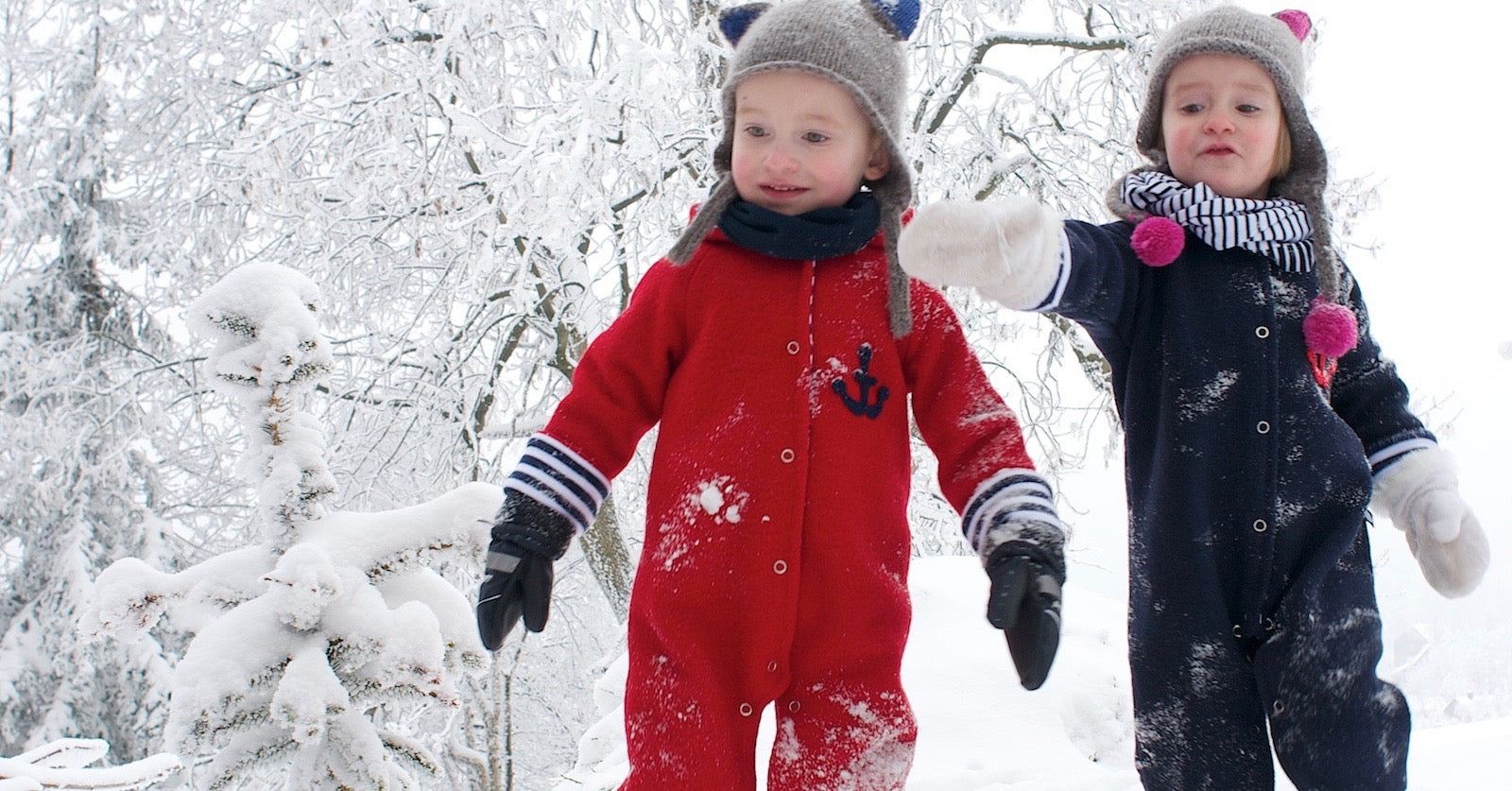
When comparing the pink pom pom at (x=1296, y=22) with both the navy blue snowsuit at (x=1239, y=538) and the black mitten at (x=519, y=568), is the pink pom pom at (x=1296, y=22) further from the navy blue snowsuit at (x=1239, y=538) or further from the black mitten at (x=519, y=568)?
the black mitten at (x=519, y=568)

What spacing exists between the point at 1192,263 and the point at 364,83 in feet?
15.8

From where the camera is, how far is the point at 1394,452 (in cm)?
189

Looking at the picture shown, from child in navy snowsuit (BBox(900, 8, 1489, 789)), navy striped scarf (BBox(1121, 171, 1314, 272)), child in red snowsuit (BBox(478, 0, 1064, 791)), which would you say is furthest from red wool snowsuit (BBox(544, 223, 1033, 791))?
navy striped scarf (BBox(1121, 171, 1314, 272))

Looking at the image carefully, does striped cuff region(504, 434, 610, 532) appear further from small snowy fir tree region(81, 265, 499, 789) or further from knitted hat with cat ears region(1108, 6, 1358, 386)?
knitted hat with cat ears region(1108, 6, 1358, 386)

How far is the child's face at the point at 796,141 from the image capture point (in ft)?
5.53

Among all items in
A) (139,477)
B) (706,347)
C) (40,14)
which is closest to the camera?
(706,347)

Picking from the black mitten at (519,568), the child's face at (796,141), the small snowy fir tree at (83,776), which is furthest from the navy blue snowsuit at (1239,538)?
the small snowy fir tree at (83,776)

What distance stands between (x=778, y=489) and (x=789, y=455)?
0.20 ft

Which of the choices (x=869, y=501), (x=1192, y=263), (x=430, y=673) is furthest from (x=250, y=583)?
(x=1192, y=263)

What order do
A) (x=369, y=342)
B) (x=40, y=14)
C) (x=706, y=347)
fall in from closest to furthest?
(x=706, y=347)
(x=369, y=342)
(x=40, y=14)

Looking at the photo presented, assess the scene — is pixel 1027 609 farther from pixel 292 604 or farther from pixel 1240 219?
pixel 292 604

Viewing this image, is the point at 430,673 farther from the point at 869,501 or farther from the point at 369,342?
the point at 369,342

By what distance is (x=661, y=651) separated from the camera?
62.0 inches

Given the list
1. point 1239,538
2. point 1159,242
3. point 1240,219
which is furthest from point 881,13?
point 1239,538
